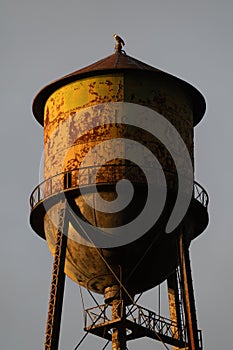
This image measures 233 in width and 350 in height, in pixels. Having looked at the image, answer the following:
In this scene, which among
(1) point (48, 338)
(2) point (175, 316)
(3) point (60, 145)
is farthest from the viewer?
(2) point (175, 316)

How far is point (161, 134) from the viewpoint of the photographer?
22.5 meters

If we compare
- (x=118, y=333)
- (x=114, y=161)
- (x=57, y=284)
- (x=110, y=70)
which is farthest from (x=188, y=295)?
(x=110, y=70)

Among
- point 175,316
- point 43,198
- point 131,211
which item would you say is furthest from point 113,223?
point 175,316

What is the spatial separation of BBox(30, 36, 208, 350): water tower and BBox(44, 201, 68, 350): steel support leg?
0.02 m

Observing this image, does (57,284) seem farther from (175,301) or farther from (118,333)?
(175,301)

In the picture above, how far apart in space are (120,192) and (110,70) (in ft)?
9.64

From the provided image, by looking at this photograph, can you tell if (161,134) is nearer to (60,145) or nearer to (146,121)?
(146,121)

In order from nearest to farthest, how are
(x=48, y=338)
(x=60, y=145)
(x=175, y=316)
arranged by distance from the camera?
(x=48, y=338)
(x=60, y=145)
(x=175, y=316)

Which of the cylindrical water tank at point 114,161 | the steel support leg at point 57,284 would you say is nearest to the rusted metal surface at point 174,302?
the cylindrical water tank at point 114,161

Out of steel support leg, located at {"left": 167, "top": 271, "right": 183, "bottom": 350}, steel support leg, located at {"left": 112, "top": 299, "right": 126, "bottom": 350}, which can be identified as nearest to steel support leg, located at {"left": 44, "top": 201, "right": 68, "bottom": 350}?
steel support leg, located at {"left": 112, "top": 299, "right": 126, "bottom": 350}

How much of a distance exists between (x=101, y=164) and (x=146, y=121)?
56.2 inches

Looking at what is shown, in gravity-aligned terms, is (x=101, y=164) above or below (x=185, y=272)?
above

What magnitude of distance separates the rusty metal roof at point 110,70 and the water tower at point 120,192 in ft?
0.11

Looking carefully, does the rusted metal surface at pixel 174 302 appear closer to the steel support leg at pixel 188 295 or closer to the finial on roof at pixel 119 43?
the steel support leg at pixel 188 295
